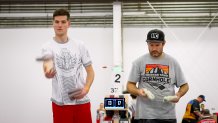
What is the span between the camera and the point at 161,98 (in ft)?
8.48

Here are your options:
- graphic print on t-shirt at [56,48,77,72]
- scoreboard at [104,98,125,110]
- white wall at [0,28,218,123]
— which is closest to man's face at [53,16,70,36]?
graphic print on t-shirt at [56,48,77,72]

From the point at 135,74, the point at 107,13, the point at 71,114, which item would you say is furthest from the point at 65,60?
the point at 107,13

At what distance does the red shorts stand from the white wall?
23.3 feet

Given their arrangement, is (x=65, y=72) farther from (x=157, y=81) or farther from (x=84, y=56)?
(x=157, y=81)

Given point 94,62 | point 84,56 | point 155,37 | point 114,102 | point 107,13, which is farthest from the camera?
point 94,62

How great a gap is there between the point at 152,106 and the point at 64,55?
921 mm

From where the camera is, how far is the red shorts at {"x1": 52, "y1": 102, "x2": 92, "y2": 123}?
Answer: 85.4 inches

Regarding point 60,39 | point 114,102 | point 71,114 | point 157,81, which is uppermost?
point 60,39

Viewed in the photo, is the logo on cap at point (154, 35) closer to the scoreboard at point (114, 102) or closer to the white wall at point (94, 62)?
the scoreboard at point (114, 102)

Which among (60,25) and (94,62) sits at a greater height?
(60,25)

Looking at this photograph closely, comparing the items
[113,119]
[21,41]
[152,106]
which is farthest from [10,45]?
[152,106]

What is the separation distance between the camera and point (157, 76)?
2613 mm

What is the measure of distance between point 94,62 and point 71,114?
717cm

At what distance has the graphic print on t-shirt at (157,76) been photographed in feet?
8.57
